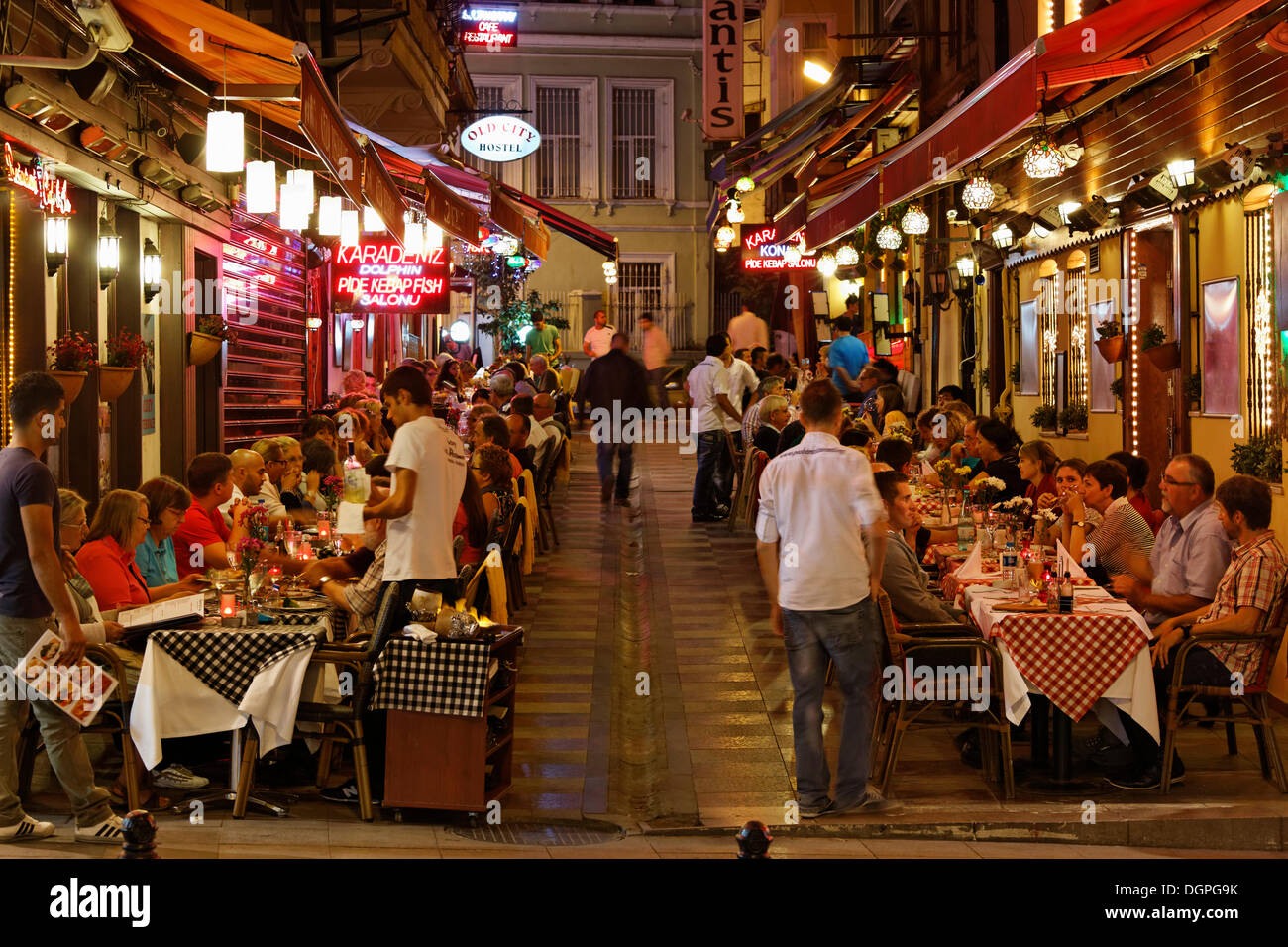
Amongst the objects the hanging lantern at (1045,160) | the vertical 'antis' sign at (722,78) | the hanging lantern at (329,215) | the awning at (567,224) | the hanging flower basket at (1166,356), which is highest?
the vertical 'antis' sign at (722,78)

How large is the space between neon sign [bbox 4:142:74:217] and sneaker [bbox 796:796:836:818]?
18.2 ft

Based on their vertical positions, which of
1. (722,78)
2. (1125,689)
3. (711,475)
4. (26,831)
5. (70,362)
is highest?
(722,78)

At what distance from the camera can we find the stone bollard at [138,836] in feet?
13.0

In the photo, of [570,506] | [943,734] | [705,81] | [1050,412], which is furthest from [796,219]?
[943,734]

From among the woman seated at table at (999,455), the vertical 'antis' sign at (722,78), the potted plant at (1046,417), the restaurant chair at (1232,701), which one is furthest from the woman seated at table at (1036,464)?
the vertical 'antis' sign at (722,78)

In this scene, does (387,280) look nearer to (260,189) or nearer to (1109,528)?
(260,189)

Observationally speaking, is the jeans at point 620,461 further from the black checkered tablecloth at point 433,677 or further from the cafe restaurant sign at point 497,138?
the black checkered tablecloth at point 433,677

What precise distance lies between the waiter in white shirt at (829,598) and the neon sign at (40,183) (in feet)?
15.5

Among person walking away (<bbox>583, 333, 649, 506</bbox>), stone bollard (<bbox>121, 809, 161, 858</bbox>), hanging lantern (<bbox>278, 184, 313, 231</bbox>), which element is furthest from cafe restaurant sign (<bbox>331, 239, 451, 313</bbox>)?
stone bollard (<bbox>121, 809, 161, 858</bbox>)

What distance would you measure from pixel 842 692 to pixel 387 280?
11285 mm

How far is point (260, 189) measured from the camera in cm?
1141

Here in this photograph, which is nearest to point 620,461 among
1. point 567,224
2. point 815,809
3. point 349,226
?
point 349,226

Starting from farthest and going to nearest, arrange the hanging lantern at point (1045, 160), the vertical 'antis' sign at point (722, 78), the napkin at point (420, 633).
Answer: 1. the vertical 'antis' sign at point (722, 78)
2. the hanging lantern at point (1045, 160)
3. the napkin at point (420, 633)
